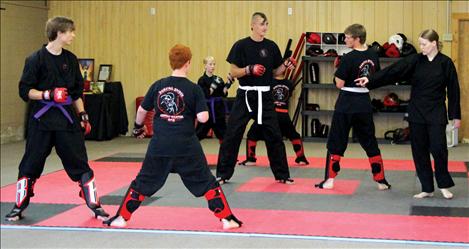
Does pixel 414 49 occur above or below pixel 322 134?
above

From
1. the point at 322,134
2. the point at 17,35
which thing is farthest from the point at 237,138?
the point at 17,35

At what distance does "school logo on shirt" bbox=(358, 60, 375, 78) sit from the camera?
610 cm

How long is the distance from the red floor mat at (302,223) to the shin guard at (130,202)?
13cm

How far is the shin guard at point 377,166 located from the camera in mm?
6430

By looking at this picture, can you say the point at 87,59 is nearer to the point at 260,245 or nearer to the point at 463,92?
the point at 463,92

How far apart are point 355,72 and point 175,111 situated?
208 cm

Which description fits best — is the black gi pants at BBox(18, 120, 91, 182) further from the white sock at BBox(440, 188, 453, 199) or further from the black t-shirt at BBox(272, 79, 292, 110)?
the black t-shirt at BBox(272, 79, 292, 110)

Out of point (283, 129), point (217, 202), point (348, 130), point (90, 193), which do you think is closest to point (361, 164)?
point (283, 129)

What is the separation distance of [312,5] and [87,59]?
14.0 feet

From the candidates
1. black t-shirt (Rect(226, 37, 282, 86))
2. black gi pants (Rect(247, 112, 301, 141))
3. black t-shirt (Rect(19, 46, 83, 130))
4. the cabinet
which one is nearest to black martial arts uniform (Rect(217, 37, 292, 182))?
black t-shirt (Rect(226, 37, 282, 86))

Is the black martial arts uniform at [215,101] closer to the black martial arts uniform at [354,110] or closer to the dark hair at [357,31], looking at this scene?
the black martial arts uniform at [354,110]

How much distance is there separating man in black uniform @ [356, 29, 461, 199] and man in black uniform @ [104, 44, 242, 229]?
1.92 m

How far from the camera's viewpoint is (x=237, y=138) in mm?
6578

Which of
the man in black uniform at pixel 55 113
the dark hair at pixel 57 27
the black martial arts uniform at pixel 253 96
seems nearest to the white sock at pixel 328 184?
the black martial arts uniform at pixel 253 96
